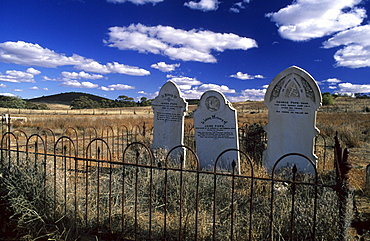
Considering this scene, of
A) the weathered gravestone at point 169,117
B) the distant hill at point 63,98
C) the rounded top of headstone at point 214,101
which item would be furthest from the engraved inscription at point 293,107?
the distant hill at point 63,98

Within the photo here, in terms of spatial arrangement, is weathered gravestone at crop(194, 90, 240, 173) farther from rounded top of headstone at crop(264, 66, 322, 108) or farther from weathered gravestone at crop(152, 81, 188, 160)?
rounded top of headstone at crop(264, 66, 322, 108)

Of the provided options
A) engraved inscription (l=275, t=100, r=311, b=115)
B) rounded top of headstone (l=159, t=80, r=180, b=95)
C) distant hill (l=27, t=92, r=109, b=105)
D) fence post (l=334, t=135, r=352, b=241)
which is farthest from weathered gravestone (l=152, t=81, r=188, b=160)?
distant hill (l=27, t=92, r=109, b=105)

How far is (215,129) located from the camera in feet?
20.0

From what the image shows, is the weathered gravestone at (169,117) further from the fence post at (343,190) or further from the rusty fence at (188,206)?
the fence post at (343,190)

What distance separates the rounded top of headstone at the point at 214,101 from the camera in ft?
19.7

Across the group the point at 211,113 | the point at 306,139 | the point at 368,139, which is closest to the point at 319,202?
the point at 306,139

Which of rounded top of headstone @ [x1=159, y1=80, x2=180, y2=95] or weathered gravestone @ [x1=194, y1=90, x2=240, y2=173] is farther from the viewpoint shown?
rounded top of headstone @ [x1=159, y1=80, x2=180, y2=95]

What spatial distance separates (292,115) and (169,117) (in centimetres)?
315

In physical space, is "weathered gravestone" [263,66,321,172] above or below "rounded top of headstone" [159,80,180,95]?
below

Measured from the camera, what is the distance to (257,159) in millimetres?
6934

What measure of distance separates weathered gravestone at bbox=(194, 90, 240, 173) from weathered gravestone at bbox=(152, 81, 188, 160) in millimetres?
646

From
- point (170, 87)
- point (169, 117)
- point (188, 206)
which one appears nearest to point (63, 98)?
point (170, 87)

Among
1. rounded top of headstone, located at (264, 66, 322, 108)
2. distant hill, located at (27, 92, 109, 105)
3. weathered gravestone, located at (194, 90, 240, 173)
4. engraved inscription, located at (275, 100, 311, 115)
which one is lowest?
weathered gravestone, located at (194, 90, 240, 173)

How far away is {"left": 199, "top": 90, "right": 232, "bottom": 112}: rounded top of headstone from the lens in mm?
5996
